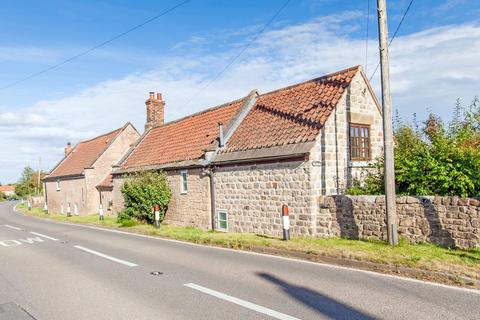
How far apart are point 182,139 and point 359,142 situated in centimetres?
1056

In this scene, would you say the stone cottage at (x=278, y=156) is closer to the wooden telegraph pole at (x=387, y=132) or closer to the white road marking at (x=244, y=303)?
the wooden telegraph pole at (x=387, y=132)

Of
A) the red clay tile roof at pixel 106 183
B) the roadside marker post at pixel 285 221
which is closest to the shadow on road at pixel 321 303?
the roadside marker post at pixel 285 221

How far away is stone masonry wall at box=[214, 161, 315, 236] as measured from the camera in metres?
13.9

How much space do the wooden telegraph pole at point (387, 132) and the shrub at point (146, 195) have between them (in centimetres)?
1305

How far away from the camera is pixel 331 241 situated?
12164 millimetres

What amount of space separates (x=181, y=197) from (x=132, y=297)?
13.4m

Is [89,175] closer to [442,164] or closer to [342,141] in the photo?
[342,141]

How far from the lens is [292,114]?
16359 mm

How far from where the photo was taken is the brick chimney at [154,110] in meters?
29.8

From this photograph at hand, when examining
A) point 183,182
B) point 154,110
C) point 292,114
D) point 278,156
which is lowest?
point 183,182

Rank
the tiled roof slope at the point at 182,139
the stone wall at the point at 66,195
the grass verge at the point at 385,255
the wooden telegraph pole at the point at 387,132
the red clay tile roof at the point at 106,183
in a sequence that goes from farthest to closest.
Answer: the stone wall at the point at 66,195
the red clay tile roof at the point at 106,183
the tiled roof slope at the point at 182,139
the wooden telegraph pole at the point at 387,132
the grass verge at the point at 385,255

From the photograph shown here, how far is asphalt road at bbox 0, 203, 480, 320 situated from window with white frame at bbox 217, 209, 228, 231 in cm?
595

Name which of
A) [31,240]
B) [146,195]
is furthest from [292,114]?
[31,240]

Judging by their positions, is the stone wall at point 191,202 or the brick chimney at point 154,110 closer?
the stone wall at point 191,202
